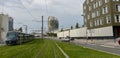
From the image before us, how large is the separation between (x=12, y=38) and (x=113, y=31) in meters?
29.5

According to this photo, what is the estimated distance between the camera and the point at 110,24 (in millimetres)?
66938

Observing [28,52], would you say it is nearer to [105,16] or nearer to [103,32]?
[105,16]

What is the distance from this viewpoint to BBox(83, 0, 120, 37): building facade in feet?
217

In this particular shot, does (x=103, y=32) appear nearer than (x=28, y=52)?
No

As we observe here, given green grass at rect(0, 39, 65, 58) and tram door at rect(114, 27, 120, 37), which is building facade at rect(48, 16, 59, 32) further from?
green grass at rect(0, 39, 65, 58)

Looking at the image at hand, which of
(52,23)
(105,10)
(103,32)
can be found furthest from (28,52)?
(52,23)

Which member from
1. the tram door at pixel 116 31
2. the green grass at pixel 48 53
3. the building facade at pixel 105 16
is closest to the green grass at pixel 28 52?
the green grass at pixel 48 53

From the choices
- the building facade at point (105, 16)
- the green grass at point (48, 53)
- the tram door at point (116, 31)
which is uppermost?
the building facade at point (105, 16)

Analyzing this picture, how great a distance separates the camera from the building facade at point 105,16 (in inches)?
2601

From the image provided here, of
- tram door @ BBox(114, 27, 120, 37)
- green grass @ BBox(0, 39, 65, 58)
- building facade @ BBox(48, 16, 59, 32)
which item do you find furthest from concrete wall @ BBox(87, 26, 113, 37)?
building facade @ BBox(48, 16, 59, 32)

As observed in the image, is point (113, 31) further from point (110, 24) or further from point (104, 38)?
point (104, 38)

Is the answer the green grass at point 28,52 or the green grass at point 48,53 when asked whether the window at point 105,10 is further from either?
the green grass at point 48,53

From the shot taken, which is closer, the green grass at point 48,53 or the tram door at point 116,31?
the green grass at point 48,53

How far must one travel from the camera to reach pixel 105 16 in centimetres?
7075
